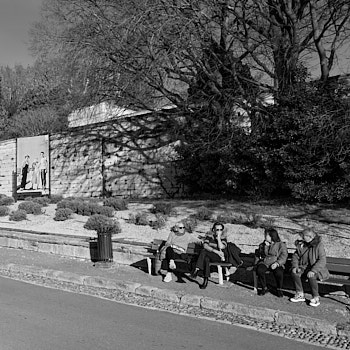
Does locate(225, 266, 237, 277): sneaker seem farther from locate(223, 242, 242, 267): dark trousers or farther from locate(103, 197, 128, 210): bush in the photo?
locate(103, 197, 128, 210): bush

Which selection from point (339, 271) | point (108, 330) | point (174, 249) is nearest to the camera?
point (108, 330)

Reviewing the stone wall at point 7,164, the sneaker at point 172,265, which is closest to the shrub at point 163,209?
the sneaker at point 172,265

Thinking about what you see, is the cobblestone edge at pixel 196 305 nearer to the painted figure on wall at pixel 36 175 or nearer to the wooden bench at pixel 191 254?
the wooden bench at pixel 191 254

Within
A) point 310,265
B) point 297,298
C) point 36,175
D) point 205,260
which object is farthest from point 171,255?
point 36,175

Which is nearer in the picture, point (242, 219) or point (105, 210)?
point (242, 219)

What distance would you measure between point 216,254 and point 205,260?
0.79ft

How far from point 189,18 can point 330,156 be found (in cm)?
592

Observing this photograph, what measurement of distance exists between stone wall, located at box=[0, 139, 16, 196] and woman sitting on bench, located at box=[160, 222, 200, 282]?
19769 mm

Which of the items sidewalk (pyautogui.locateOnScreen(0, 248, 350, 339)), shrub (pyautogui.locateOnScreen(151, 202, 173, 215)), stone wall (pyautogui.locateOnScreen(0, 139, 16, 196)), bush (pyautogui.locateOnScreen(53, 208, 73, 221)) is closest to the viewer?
sidewalk (pyautogui.locateOnScreen(0, 248, 350, 339))

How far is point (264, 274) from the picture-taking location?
7020mm

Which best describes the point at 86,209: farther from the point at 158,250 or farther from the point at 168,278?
the point at 168,278

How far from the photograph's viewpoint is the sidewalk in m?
5.85

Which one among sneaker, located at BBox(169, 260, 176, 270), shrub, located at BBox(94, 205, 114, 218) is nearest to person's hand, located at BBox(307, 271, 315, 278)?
sneaker, located at BBox(169, 260, 176, 270)

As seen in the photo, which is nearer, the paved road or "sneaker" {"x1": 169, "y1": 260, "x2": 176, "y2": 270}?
the paved road
